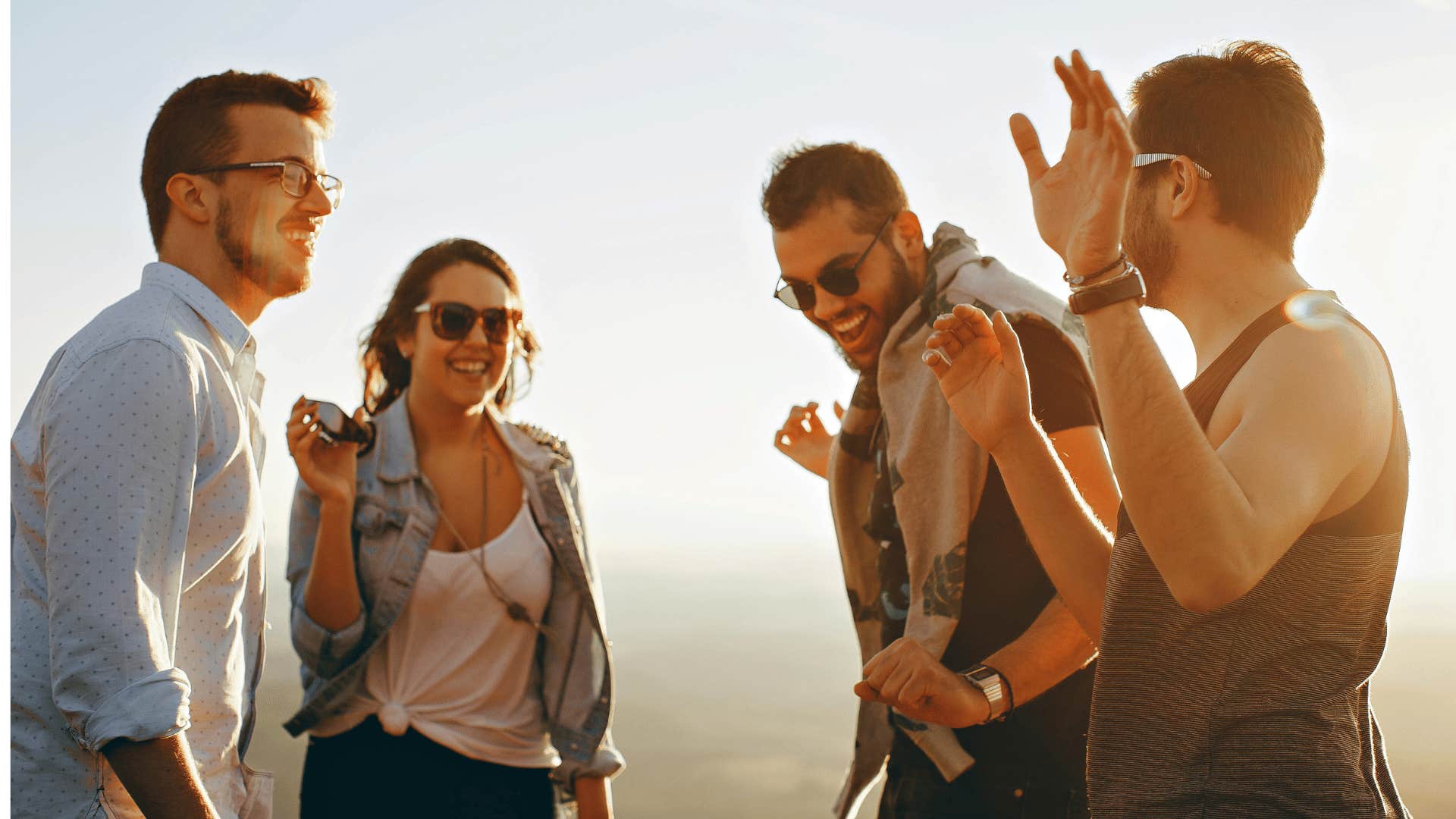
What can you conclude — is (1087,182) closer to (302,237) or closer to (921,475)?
(921,475)

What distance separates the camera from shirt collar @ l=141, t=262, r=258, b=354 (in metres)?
2.44

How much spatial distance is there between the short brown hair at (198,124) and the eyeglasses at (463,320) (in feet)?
4.40

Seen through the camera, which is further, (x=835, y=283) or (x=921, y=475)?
(x=835, y=283)

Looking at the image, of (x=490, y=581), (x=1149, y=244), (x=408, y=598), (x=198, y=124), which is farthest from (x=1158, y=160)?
(x=408, y=598)

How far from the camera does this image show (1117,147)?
1742mm

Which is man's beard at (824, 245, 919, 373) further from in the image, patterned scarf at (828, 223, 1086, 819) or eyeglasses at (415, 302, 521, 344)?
eyeglasses at (415, 302, 521, 344)

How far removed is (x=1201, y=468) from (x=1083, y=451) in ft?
3.69

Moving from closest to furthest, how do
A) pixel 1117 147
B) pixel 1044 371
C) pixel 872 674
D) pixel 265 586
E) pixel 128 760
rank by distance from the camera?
pixel 1117 147 < pixel 128 760 < pixel 872 674 < pixel 265 586 < pixel 1044 371

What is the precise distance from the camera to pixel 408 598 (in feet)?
12.7

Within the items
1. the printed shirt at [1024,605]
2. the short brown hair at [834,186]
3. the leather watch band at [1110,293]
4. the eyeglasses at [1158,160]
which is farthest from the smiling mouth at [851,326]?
the leather watch band at [1110,293]

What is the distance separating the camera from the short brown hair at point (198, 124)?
105 inches

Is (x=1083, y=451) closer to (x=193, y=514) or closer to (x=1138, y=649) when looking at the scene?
(x=1138, y=649)

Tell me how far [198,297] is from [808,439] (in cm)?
220

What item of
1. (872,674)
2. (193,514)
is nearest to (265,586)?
(193,514)
